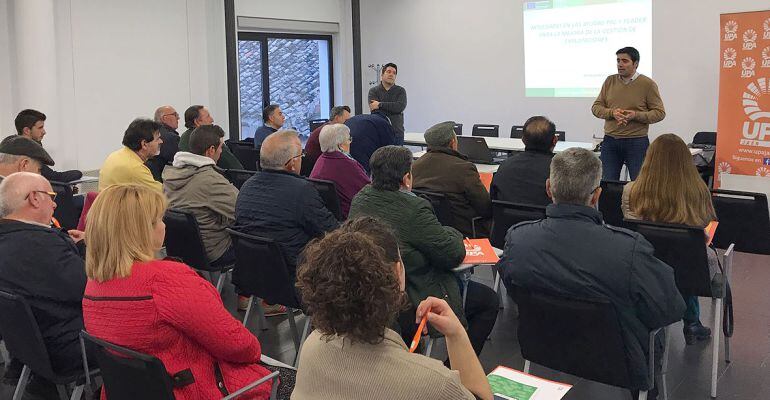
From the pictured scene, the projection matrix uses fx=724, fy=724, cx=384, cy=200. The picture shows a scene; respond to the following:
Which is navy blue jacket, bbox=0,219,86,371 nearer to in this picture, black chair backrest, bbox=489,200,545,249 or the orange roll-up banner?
black chair backrest, bbox=489,200,545,249

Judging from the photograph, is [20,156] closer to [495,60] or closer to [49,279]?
[49,279]

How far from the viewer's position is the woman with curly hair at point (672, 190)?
11.4 feet

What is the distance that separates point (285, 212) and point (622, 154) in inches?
156

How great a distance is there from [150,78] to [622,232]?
29.2 ft

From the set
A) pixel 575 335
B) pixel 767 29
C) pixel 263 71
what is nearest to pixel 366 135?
pixel 767 29

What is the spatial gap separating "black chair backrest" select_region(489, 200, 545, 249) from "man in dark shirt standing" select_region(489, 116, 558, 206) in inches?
13.4

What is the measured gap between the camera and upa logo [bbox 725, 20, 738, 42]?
6.84 metres

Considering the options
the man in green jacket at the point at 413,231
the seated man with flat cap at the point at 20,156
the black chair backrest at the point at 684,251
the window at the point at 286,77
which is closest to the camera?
the man in green jacket at the point at 413,231

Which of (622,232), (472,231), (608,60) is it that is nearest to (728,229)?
(472,231)

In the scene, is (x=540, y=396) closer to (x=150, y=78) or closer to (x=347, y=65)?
(x=150, y=78)

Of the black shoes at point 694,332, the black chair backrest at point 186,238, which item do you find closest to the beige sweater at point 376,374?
the black chair backrest at point 186,238

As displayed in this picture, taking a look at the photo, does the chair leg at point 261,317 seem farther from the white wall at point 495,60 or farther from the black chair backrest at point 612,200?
the white wall at point 495,60

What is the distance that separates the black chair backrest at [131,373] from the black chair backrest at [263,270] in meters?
1.38

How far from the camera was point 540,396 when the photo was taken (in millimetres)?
1943
